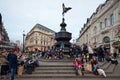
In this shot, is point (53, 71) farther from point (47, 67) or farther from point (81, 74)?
point (81, 74)

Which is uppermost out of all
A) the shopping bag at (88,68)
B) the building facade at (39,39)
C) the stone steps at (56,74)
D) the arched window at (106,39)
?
the building facade at (39,39)

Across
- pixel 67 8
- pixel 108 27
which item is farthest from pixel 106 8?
pixel 67 8

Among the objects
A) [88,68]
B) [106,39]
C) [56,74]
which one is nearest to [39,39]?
[106,39]

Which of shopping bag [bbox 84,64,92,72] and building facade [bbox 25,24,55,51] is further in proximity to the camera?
building facade [bbox 25,24,55,51]

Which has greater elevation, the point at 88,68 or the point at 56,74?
the point at 88,68

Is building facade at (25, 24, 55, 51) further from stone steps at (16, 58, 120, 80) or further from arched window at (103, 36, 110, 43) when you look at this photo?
stone steps at (16, 58, 120, 80)

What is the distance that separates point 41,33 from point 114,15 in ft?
197

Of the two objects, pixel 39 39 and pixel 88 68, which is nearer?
pixel 88 68

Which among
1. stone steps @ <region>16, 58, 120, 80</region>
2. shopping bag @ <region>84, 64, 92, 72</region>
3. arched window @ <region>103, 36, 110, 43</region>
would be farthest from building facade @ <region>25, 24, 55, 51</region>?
shopping bag @ <region>84, 64, 92, 72</region>

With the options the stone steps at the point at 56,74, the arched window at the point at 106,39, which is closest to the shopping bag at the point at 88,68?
the stone steps at the point at 56,74

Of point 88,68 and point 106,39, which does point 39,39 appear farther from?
point 88,68

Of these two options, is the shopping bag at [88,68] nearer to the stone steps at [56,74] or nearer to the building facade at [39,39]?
the stone steps at [56,74]

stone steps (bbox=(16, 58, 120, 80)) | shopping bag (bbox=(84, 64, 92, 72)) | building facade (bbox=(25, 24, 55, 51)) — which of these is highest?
building facade (bbox=(25, 24, 55, 51))

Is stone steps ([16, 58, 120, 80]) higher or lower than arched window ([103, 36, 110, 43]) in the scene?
lower
